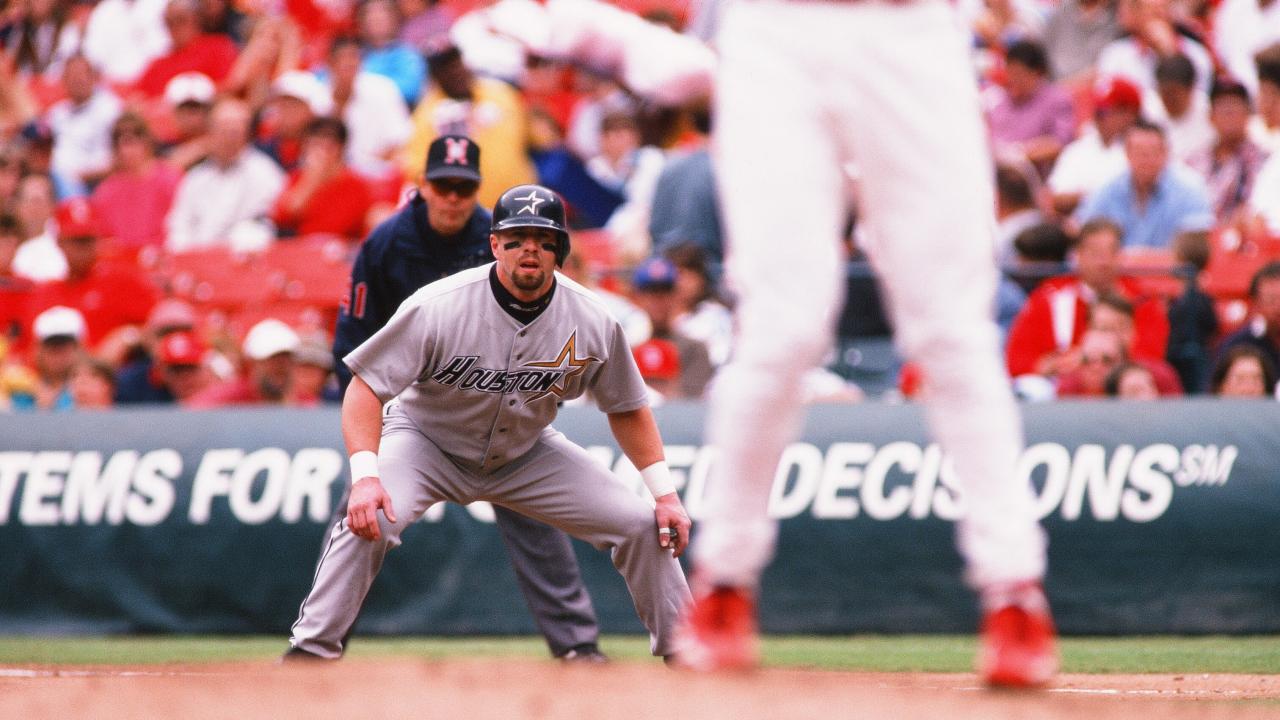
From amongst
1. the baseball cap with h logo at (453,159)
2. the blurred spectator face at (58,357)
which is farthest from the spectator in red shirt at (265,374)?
the baseball cap with h logo at (453,159)

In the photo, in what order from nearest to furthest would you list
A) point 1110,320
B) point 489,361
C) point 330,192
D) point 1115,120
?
1. point 489,361
2. point 1110,320
3. point 1115,120
4. point 330,192

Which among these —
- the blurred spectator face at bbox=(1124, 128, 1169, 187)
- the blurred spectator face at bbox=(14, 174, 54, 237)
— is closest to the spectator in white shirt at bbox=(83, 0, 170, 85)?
the blurred spectator face at bbox=(14, 174, 54, 237)

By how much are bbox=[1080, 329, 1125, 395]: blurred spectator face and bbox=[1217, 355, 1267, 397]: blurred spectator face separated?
57cm

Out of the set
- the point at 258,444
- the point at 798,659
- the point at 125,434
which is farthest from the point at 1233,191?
the point at 125,434

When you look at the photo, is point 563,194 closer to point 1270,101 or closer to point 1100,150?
point 1100,150

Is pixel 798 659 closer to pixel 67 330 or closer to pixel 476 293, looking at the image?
pixel 476 293

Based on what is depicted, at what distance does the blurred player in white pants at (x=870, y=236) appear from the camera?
12.1ft

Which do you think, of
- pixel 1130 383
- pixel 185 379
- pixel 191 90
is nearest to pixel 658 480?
pixel 1130 383

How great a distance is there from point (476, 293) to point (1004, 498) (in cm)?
263

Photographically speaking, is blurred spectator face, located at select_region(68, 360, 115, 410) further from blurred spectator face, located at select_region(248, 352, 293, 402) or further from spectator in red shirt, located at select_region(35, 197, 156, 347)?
spectator in red shirt, located at select_region(35, 197, 156, 347)

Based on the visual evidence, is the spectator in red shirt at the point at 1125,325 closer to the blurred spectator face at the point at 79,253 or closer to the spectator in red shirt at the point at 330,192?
the spectator in red shirt at the point at 330,192

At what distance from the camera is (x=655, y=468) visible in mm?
5922

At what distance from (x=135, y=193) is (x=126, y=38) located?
4.14m

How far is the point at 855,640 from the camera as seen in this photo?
868 centimetres
